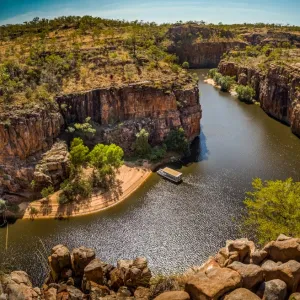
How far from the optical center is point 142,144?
67562mm

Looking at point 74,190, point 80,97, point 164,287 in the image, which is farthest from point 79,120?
point 164,287

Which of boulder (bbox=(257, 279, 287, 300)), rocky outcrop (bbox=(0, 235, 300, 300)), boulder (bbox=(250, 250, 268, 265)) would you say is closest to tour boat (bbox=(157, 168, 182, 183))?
rocky outcrop (bbox=(0, 235, 300, 300))

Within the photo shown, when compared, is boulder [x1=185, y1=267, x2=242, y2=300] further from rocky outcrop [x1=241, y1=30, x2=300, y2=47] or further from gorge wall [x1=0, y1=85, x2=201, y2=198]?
rocky outcrop [x1=241, y1=30, x2=300, y2=47]

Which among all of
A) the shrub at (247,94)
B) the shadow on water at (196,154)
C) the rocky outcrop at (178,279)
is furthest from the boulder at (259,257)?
the shrub at (247,94)

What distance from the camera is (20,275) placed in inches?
1096

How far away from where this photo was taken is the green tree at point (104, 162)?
5853 centimetres

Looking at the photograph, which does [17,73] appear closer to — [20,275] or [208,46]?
[20,275]

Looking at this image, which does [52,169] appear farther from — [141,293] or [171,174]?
[141,293]

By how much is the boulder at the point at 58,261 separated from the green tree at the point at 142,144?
3848cm

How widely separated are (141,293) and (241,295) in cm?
909

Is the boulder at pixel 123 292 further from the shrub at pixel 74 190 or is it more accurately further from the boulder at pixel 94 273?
the shrub at pixel 74 190

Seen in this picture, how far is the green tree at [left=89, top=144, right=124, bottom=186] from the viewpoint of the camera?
58531 millimetres

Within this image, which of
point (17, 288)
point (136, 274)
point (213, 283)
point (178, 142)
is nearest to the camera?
point (213, 283)

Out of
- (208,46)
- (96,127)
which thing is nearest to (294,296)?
(96,127)
